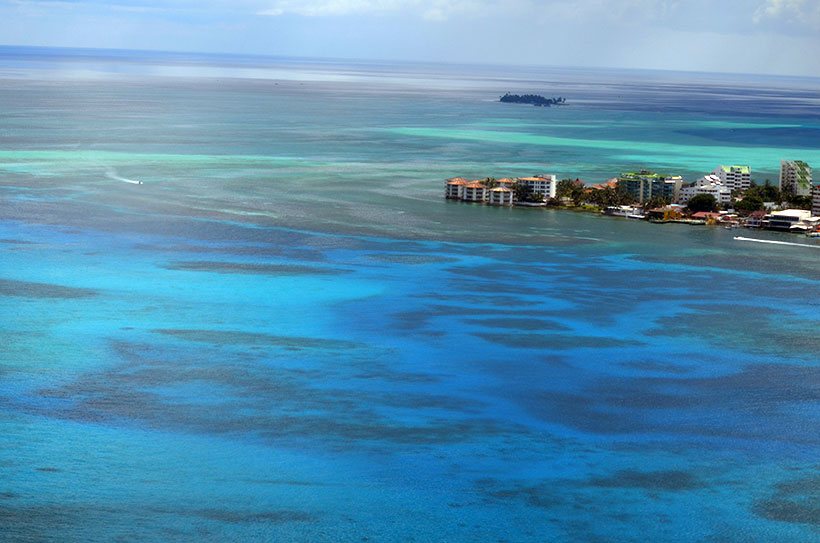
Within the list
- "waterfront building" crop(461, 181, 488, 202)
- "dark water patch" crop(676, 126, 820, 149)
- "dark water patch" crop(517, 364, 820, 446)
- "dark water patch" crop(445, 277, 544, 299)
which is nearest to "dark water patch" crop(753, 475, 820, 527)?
"dark water patch" crop(517, 364, 820, 446)

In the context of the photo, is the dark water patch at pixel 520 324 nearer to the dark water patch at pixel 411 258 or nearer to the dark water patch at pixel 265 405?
the dark water patch at pixel 265 405

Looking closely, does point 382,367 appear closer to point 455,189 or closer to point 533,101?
point 455,189

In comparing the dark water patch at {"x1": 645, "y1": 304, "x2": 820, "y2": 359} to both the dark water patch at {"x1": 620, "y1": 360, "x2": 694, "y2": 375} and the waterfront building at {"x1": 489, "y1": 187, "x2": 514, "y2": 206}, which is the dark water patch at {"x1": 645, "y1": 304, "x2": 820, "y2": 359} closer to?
the dark water patch at {"x1": 620, "y1": 360, "x2": 694, "y2": 375}

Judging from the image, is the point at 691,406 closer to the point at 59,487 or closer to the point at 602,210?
the point at 59,487


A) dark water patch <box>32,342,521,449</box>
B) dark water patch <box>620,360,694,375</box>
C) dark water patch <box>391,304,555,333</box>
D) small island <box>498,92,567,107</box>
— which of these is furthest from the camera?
small island <box>498,92,567,107</box>

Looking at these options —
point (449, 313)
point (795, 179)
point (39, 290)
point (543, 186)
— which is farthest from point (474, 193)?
point (39, 290)
